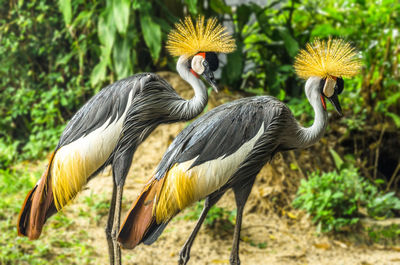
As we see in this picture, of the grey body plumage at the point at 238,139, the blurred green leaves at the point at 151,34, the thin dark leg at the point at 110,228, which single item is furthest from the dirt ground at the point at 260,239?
the grey body plumage at the point at 238,139

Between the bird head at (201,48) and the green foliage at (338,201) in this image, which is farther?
the green foliage at (338,201)

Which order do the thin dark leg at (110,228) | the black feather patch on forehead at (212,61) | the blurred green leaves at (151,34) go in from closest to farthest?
the black feather patch on forehead at (212,61) < the thin dark leg at (110,228) < the blurred green leaves at (151,34)

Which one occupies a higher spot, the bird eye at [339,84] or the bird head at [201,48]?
the bird head at [201,48]

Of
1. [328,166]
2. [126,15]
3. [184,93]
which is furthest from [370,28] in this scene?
[126,15]

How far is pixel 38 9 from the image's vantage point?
19.7ft

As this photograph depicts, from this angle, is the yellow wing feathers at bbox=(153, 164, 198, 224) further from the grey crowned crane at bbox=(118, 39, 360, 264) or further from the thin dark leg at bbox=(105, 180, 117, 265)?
the thin dark leg at bbox=(105, 180, 117, 265)

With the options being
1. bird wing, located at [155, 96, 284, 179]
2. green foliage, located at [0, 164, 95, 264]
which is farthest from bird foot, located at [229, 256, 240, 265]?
green foliage, located at [0, 164, 95, 264]

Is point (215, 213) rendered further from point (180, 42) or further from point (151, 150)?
point (180, 42)

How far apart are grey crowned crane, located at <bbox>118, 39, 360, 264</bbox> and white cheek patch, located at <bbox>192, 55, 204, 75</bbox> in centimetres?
24

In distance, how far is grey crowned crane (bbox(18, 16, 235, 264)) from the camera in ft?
8.11

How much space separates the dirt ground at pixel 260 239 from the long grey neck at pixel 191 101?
120cm

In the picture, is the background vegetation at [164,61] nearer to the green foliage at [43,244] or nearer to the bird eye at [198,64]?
the green foliage at [43,244]

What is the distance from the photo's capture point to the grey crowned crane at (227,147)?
7.58 feet

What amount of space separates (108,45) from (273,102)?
Answer: 109 inches
